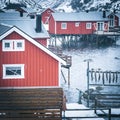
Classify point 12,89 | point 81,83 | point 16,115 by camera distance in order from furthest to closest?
point 81,83 < point 12,89 < point 16,115

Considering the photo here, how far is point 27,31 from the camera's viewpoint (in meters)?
6.24

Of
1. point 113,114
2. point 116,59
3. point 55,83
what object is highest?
point 116,59

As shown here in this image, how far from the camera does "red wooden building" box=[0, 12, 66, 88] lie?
5.40 m

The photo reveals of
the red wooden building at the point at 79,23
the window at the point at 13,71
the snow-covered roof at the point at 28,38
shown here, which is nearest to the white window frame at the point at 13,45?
the snow-covered roof at the point at 28,38

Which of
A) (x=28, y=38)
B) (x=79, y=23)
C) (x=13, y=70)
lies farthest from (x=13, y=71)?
(x=79, y=23)

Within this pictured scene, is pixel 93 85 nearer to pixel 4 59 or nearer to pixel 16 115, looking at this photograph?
pixel 4 59

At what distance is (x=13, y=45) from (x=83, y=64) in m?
2.08

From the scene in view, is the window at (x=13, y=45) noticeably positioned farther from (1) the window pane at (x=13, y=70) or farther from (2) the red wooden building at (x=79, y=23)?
(2) the red wooden building at (x=79, y=23)

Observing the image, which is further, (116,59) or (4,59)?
(116,59)

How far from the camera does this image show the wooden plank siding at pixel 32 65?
17.8 ft

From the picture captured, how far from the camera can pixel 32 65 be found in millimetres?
5660

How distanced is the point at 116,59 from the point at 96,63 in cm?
49

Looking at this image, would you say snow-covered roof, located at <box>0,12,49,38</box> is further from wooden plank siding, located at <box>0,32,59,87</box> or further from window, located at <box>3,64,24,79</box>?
window, located at <box>3,64,24,79</box>

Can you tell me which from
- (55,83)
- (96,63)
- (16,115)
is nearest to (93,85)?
(96,63)
